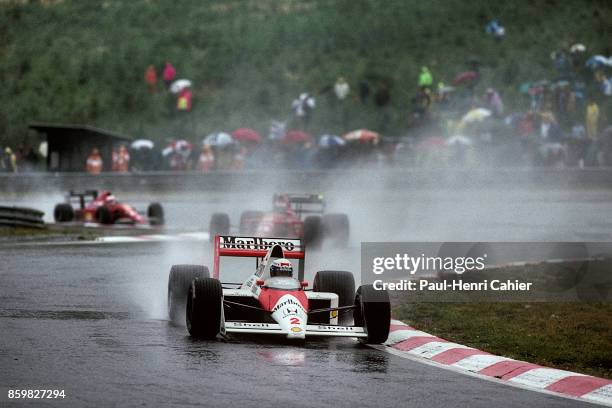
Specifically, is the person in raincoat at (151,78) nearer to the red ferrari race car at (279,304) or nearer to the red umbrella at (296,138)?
the red umbrella at (296,138)

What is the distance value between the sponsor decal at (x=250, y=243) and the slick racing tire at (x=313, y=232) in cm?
985

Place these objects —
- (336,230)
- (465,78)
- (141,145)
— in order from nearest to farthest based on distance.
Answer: (336,230)
(141,145)
(465,78)

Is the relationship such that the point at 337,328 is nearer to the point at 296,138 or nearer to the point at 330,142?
the point at 330,142

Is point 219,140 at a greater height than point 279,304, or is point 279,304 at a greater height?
point 219,140

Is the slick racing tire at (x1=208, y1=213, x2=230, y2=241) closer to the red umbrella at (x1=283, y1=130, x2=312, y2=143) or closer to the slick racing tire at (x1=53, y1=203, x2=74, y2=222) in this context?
the slick racing tire at (x1=53, y1=203, x2=74, y2=222)

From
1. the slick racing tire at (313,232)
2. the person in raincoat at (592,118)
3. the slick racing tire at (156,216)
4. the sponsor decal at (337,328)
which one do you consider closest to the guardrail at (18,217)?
the slick racing tire at (156,216)

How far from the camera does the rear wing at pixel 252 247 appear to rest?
13086mm

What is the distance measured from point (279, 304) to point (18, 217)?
658 inches

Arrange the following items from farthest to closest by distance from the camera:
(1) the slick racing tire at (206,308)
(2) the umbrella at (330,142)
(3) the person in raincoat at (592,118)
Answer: (2) the umbrella at (330,142)
(3) the person in raincoat at (592,118)
(1) the slick racing tire at (206,308)

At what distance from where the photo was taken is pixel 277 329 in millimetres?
11211

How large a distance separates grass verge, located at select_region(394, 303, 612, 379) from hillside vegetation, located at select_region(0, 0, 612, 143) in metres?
36.1

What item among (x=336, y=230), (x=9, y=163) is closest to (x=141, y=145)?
(x=9, y=163)

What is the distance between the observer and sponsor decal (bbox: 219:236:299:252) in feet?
43.3

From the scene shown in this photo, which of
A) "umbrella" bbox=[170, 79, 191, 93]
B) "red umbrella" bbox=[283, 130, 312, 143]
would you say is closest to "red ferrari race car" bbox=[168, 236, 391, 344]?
"red umbrella" bbox=[283, 130, 312, 143]
